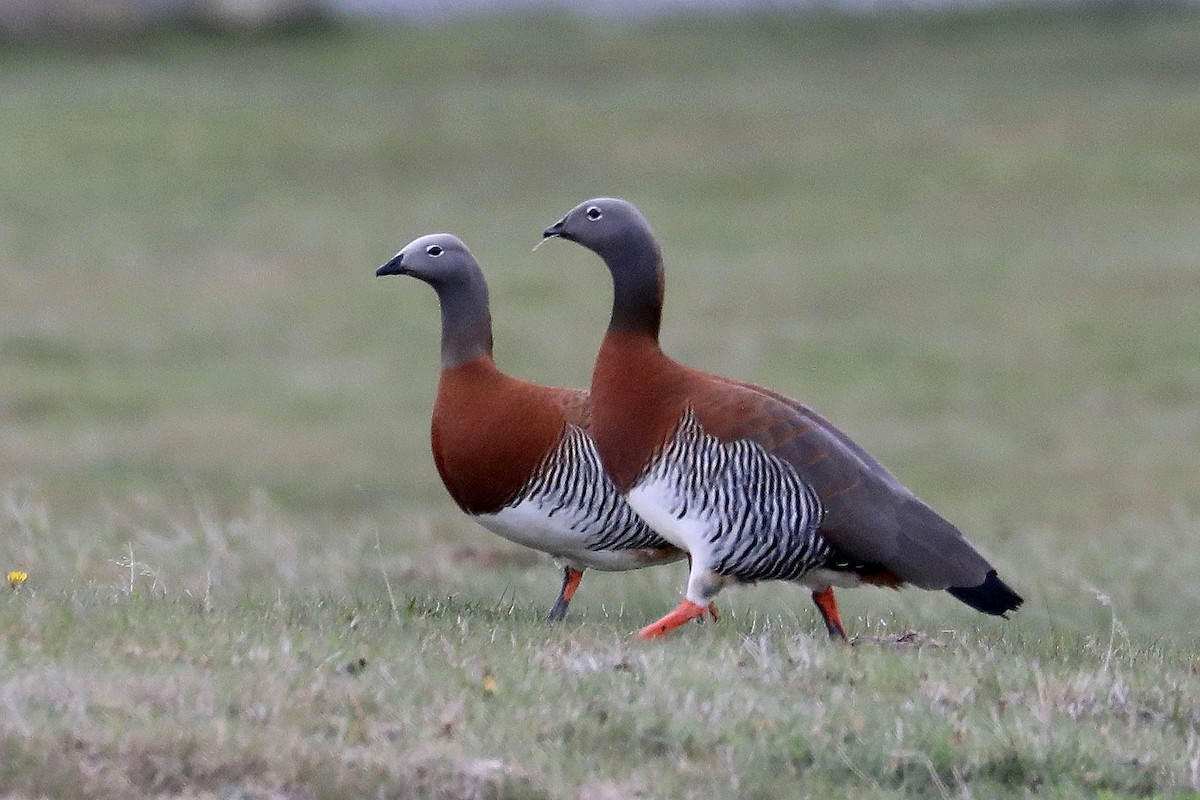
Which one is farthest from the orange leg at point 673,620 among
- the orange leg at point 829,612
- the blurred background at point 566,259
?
the blurred background at point 566,259

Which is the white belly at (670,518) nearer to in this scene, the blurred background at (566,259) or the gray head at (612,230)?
the gray head at (612,230)

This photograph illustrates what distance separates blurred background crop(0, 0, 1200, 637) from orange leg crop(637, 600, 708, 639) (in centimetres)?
153

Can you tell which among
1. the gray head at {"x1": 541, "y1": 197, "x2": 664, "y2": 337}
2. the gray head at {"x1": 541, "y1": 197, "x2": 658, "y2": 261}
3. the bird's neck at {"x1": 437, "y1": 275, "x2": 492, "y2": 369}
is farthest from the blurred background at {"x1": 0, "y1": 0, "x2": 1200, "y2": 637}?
the gray head at {"x1": 541, "y1": 197, "x2": 658, "y2": 261}

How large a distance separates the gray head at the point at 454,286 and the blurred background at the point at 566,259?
56.7 inches

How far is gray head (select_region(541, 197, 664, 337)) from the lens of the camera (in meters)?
8.09

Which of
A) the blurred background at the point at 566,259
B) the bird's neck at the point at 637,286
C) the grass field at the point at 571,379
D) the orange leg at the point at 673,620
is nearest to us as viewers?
the grass field at the point at 571,379

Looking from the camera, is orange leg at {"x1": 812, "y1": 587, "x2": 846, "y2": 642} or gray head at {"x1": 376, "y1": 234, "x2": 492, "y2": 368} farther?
gray head at {"x1": 376, "y1": 234, "x2": 492, "y2": 368}

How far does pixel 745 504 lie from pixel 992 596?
3.54ft

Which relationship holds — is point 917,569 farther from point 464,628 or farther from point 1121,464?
point 1121,464

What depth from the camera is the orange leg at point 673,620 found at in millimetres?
7328

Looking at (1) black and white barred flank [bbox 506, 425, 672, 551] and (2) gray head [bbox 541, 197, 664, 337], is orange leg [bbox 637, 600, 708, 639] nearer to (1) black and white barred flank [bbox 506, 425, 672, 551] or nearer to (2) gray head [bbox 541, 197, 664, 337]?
(1) black and white barred flank [bbox 506, 425, 672, 551]

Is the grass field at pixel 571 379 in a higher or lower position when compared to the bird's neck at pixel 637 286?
lower

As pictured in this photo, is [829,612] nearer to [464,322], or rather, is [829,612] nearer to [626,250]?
[626,250]

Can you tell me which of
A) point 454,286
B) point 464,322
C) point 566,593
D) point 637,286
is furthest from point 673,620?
point 454,286
